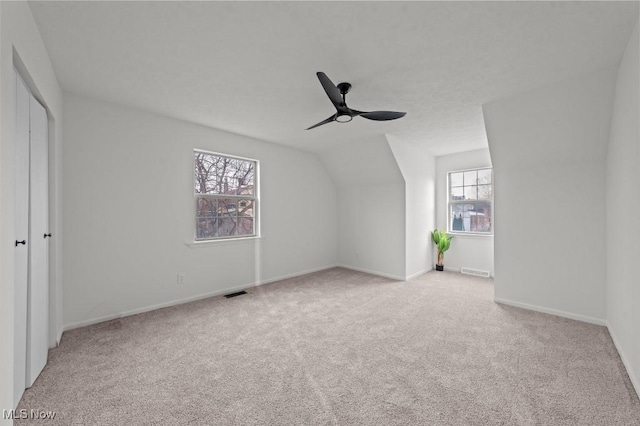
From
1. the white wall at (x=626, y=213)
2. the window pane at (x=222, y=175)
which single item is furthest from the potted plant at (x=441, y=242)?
the window pane at (x=222, y=175)

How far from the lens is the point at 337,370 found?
1.98 metres

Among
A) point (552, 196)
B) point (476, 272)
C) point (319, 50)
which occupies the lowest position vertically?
point (476, 272)

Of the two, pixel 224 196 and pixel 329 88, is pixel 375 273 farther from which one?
pixel 329 88

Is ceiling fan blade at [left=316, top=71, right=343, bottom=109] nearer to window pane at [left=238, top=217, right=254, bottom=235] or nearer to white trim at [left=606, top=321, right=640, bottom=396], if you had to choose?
window pane at [left=238, top=217, right=254, bottom=235]

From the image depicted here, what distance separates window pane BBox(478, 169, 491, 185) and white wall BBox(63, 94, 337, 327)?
3805mm

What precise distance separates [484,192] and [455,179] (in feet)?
1.87

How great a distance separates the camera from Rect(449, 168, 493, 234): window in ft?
15.8

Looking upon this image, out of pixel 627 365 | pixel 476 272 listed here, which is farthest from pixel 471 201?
pixel 627 365

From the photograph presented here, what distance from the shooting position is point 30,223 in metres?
1.75

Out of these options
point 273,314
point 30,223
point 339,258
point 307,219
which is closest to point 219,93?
point 30,223

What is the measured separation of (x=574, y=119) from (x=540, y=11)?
1.65 meters

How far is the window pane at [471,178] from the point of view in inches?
194

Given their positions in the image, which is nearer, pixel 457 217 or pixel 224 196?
pixel 224 196

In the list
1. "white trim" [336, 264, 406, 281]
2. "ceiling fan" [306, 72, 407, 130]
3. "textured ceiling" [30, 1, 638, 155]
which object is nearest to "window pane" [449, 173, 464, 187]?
"white trim" [336, 264, 406, 281]
